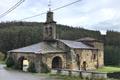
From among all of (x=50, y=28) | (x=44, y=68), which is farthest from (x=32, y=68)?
(x=50, y=28)

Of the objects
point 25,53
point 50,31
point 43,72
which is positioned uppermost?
point 50,31

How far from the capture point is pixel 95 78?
25.7m

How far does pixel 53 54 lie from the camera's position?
37969 millimetres

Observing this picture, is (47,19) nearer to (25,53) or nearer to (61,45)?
(61,45)

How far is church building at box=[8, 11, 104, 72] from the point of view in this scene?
1452 inches

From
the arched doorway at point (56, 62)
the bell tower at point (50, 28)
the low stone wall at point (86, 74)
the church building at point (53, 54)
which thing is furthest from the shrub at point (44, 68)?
the bell tower at point (50, 28)

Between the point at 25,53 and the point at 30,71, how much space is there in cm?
304

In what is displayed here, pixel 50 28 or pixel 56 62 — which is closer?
pixel 56 62

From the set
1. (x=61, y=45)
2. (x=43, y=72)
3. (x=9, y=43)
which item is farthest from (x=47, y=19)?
(x=9, y=43)

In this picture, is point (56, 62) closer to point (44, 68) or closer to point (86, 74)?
point (44, 68)

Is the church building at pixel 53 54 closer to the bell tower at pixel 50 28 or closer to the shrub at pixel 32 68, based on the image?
the bell tower at pixel 50 28

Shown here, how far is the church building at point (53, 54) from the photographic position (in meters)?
36.9

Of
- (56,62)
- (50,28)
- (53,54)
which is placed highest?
(50,28)

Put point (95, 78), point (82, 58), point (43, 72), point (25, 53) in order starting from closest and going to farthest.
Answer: point (95, 78), point (43, 72), point (25, 53), point (82, 58)
